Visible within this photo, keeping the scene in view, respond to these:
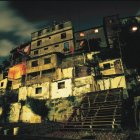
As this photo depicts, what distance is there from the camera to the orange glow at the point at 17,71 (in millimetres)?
46188

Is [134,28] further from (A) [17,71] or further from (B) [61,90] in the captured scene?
(A) [17,71]

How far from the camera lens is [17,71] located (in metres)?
47.3

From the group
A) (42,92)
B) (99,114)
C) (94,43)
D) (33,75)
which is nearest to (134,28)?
(94,43)

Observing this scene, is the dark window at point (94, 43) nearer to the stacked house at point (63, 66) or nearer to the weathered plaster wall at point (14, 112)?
the stacked house at point (63, 66)

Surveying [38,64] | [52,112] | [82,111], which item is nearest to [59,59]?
[38,64]

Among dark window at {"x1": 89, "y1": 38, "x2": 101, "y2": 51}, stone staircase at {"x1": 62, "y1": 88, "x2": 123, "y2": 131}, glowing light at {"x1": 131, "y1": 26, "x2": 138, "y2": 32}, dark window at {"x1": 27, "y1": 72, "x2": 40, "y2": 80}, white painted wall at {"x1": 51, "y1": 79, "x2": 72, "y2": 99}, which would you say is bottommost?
stone staircase at {"x1": 62, "y1": 88, "x2": 123, "y2": 131}

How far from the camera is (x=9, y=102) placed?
3691 cm

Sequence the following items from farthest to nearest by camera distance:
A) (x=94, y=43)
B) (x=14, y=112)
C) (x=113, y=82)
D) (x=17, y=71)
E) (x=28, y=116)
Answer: (x=17, y=71)
(x=94, y=43)
(x=14, y=112)
(x=28, y=116)
(x=113, y=82)

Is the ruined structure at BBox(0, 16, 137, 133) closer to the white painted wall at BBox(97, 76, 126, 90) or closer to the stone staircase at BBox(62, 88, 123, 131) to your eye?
the white painted wall at BBox(97, 76, 126, 90)

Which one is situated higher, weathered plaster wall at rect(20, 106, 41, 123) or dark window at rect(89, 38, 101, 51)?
dark window at rect(89, 38, 101, 51)

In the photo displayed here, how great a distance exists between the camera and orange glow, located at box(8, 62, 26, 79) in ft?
152

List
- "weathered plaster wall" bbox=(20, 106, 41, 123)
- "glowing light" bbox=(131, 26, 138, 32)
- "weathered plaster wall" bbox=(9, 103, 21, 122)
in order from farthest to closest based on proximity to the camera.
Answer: "glowing light" bbox=(131, 26, 138, 32) → "weathered plaster wall" bbox=(9, 103, 21, 122) → "weathered plaster wall" bbox=(20, 106, 41, 123)

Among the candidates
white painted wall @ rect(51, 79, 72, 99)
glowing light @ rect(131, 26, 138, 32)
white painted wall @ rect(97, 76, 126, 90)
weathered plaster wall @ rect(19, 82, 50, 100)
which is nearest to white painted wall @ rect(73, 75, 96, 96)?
white painted wall @ rect(51, 79, 72, 99)

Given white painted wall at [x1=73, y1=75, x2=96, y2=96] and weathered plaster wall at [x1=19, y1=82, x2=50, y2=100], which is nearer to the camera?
white painted wall at [x1=73, y1=75, x2=96, y2=96]
